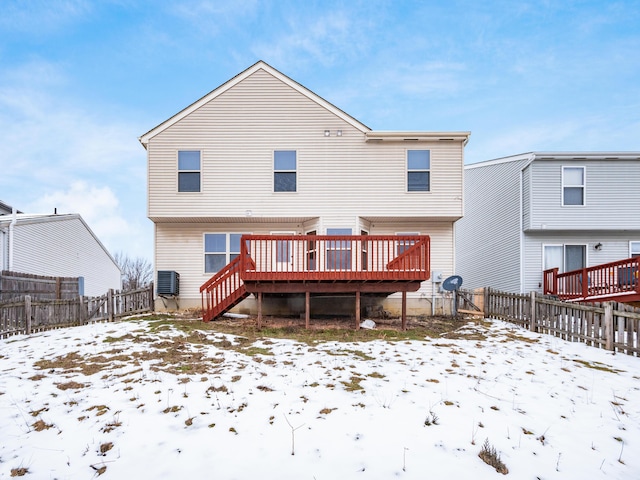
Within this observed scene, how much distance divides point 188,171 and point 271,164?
3.05 metres

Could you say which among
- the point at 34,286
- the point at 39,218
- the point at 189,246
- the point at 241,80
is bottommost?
the point at 34,286

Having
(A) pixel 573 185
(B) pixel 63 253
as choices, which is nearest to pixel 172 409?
(A) pixel 573 185

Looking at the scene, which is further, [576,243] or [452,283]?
[576,243]

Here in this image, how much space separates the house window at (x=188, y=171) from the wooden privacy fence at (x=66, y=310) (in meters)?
4.00

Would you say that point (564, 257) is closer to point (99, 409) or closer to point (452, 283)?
point (452, 283)

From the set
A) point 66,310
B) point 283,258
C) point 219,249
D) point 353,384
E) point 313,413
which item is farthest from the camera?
point 219,249

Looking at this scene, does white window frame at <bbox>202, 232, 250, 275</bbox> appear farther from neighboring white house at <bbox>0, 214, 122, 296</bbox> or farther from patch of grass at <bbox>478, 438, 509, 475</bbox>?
patch of grass at <bbox>478, 438, 509, 475</bbox>

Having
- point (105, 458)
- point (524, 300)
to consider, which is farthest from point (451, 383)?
point (524, 300)

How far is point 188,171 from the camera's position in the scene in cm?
1310

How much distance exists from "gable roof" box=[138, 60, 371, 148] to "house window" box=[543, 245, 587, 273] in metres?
9.82

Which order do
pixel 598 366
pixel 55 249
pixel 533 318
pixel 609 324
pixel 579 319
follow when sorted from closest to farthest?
pixel 598 366, pixel 609 324, pixel 579 319, pixel 533 318, pixel 55 249

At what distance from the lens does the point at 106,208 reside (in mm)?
63250

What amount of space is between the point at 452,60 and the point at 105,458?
3351 centimetres

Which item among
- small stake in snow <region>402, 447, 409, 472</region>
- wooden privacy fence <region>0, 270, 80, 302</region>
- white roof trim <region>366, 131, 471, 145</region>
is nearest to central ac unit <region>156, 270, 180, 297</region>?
wooden privacy fence <region>0, 270, 80, 302</region>
